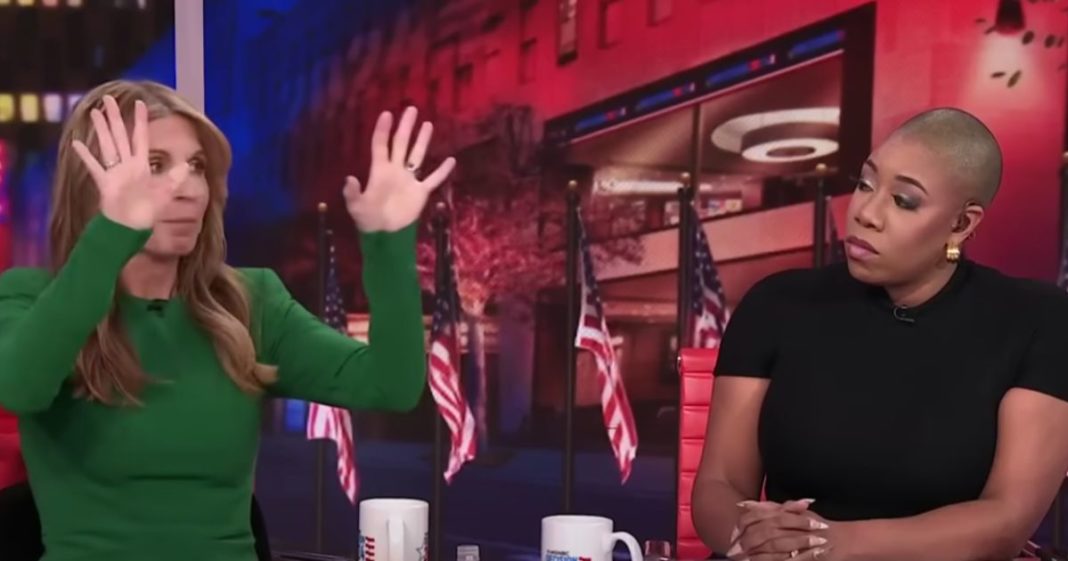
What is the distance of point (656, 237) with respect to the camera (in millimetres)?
3412

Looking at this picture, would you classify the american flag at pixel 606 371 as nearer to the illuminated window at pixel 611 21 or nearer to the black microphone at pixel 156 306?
the illuminated window at pixel 611 21

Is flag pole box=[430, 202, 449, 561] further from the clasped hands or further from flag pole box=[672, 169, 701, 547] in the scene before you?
the clasped hands

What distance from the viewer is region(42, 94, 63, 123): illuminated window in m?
3.50

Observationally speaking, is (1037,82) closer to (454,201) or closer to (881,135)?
(881,135)

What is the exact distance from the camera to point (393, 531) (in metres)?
1.33

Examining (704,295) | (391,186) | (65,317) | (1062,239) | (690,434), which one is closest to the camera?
(65,317)

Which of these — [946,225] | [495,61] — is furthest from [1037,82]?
[946,225]

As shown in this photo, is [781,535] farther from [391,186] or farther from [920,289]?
[391,186]

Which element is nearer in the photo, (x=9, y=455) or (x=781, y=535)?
(x=781, y=535)

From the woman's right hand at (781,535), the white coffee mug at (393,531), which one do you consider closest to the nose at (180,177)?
the white coffee mug at (393,531)

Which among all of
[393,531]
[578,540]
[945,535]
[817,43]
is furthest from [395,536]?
[817,43]

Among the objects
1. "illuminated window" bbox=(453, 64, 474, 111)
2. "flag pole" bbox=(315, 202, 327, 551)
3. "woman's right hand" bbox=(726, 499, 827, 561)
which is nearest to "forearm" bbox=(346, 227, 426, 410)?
"woman's right hand" bbox=(726, 499, 827, 561)

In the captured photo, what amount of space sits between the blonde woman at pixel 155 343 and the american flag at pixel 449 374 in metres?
1.97

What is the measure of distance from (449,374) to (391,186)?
2211 millimetres
